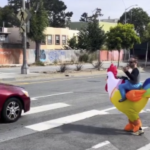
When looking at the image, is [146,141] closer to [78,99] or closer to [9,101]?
[9,101]

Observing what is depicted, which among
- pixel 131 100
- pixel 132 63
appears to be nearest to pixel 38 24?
pixel 132 63

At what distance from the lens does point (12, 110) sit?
767 centimetres

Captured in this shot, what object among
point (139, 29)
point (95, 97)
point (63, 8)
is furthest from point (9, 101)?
point (63, 8)

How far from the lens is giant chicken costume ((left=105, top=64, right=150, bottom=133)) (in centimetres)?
643

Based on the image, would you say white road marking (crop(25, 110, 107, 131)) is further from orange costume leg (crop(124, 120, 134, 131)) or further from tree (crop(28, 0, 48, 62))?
tree (crop(28, 0, 48, 62))

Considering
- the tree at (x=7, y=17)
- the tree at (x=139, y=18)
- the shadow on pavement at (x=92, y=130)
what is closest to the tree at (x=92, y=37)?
the shadow on pavement at (x=92, y=130)

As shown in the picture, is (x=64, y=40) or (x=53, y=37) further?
(x=64, y=40)

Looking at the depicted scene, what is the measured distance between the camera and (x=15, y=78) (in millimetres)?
18172

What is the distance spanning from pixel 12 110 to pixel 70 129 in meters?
1.53

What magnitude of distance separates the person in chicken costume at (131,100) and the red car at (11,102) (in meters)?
2.29

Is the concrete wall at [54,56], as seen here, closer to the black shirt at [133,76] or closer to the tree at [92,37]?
the tree at [92,37]

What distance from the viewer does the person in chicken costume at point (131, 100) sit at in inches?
253

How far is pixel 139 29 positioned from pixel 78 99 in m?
80.9

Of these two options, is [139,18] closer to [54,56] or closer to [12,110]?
[54,56]
